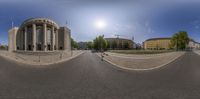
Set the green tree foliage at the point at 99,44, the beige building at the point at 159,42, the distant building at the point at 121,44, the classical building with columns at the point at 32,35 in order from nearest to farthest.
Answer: the classical building with columns at the point at 32,35 → the beige building at the point at 159,42 → the green tree foliage at the point at 99,44 → the distant building at the point at 121,44

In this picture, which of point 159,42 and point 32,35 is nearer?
point 159,42

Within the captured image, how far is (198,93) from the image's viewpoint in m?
8.05

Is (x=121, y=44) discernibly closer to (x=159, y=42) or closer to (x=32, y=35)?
(x=32, y=35)

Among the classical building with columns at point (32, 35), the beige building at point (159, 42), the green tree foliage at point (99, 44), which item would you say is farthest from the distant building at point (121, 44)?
the beige building at point (159, 42)

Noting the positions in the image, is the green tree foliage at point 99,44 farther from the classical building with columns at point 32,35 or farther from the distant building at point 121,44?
the distant building at point 121,44

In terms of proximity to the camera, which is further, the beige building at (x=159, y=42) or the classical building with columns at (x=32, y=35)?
the beige building at (x=159, y=42)

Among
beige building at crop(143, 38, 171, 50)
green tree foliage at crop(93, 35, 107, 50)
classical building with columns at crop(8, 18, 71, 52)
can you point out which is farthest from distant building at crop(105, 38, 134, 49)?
beige building at crop(143, 38, 171, 50)

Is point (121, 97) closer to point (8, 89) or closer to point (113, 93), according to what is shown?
point (113, 93)

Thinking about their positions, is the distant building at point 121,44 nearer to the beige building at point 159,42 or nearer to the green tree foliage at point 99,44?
the green tree foliage at point 99,44

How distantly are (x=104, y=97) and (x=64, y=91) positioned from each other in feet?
6.62

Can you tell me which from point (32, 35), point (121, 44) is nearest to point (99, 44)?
point (32, 35)

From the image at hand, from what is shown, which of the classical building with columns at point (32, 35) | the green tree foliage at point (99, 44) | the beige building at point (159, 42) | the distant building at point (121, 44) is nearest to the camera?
the classical building with columns at point (32, 35)

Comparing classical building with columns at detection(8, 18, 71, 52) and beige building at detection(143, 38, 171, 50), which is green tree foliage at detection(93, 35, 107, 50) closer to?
classical building with columns at detection(8, 18, 71, 52)

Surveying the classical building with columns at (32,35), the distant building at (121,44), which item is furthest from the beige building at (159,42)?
the distant building at (121,44)
